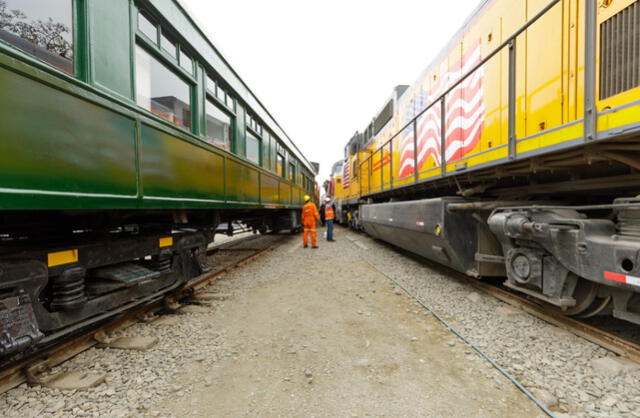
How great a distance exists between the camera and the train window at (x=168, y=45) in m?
3.02

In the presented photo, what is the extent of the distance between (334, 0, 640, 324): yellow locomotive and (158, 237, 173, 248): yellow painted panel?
3.30m

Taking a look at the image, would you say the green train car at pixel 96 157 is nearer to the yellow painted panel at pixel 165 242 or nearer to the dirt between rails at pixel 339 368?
the yellow painted panel at pixel 165 242

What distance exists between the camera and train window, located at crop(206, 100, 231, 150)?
158 inches

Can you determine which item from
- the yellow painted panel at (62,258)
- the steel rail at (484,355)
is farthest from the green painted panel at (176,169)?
the steel rail at (484,355)

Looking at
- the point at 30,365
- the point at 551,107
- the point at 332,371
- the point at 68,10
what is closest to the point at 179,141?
the point at 68,10

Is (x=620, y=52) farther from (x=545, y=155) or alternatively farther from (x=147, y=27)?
(x=147, y=27)

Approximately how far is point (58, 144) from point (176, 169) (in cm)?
124

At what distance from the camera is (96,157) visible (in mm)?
1994

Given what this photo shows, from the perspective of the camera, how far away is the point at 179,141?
305 cm

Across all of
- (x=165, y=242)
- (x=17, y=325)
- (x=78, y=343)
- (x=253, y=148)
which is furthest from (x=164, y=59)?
(x=253, y=148)

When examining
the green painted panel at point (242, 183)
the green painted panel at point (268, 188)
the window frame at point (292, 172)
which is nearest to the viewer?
the green painted panel at point (242, 183)

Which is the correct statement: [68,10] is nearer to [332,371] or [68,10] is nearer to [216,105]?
[216,105]

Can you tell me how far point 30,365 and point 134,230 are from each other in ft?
5.46

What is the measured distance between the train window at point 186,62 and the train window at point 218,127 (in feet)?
1.84
